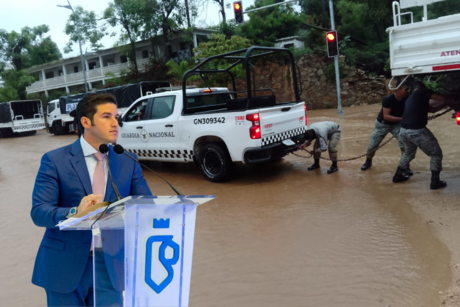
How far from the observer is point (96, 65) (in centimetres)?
3988

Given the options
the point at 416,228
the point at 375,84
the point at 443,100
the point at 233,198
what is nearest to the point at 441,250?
the point at 416,228

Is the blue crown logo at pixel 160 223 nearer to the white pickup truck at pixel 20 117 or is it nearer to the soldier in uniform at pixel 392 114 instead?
the soldier in uniform at pixel 392 114

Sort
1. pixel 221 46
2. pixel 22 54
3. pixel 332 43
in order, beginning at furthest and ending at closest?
pixel 22 54, pixel 221 46, pixel 332 43

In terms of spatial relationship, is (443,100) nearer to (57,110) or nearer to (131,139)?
(131,139)

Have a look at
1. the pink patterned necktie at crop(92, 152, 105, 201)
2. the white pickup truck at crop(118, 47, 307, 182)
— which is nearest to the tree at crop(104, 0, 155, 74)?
the white pickup truck at crop(118, 47, 307, 182)

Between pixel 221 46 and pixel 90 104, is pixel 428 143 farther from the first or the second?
pixel 221 46

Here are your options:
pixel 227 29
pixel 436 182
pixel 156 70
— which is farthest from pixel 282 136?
pixel 156 70

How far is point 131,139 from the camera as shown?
356 inches

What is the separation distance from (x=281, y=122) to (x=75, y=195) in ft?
18.1

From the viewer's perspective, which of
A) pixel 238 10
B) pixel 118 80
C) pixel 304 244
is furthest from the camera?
pixel 118 80

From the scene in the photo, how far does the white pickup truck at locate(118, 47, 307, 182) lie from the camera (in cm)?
689

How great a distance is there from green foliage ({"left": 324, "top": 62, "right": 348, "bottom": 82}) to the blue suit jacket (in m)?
20.3

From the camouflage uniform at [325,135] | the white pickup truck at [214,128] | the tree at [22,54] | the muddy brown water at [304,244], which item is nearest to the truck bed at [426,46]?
the muddy brown water at [304,244]

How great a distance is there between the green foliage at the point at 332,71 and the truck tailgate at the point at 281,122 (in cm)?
1398
